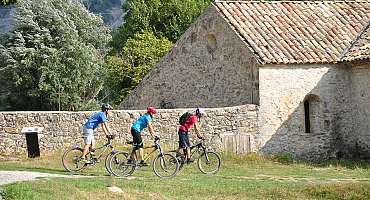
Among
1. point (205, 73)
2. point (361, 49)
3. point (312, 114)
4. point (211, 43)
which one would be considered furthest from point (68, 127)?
point (361, 49)

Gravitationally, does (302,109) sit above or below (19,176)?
above

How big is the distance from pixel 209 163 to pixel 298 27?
9142 mm

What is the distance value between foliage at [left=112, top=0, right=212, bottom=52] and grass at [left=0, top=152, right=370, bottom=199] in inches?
1002

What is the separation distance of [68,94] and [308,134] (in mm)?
19368

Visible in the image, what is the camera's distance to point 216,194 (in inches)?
599

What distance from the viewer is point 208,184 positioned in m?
16.0

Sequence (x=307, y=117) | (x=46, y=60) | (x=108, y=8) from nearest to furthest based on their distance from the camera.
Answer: (x=307, y=117) → (x=46, y=60) → (x=108, y=8)

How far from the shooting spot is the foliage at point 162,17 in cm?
4600

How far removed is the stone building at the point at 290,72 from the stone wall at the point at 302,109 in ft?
0.13

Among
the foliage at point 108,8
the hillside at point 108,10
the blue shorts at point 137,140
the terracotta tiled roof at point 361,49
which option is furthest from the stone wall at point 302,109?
the foliage at point 108,8

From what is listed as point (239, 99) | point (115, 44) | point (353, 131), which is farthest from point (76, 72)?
point (353, 131)

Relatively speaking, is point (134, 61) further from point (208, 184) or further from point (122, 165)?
point (208, 184)

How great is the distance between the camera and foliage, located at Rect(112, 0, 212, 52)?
4600 cm

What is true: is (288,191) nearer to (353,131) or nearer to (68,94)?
(353,131)
